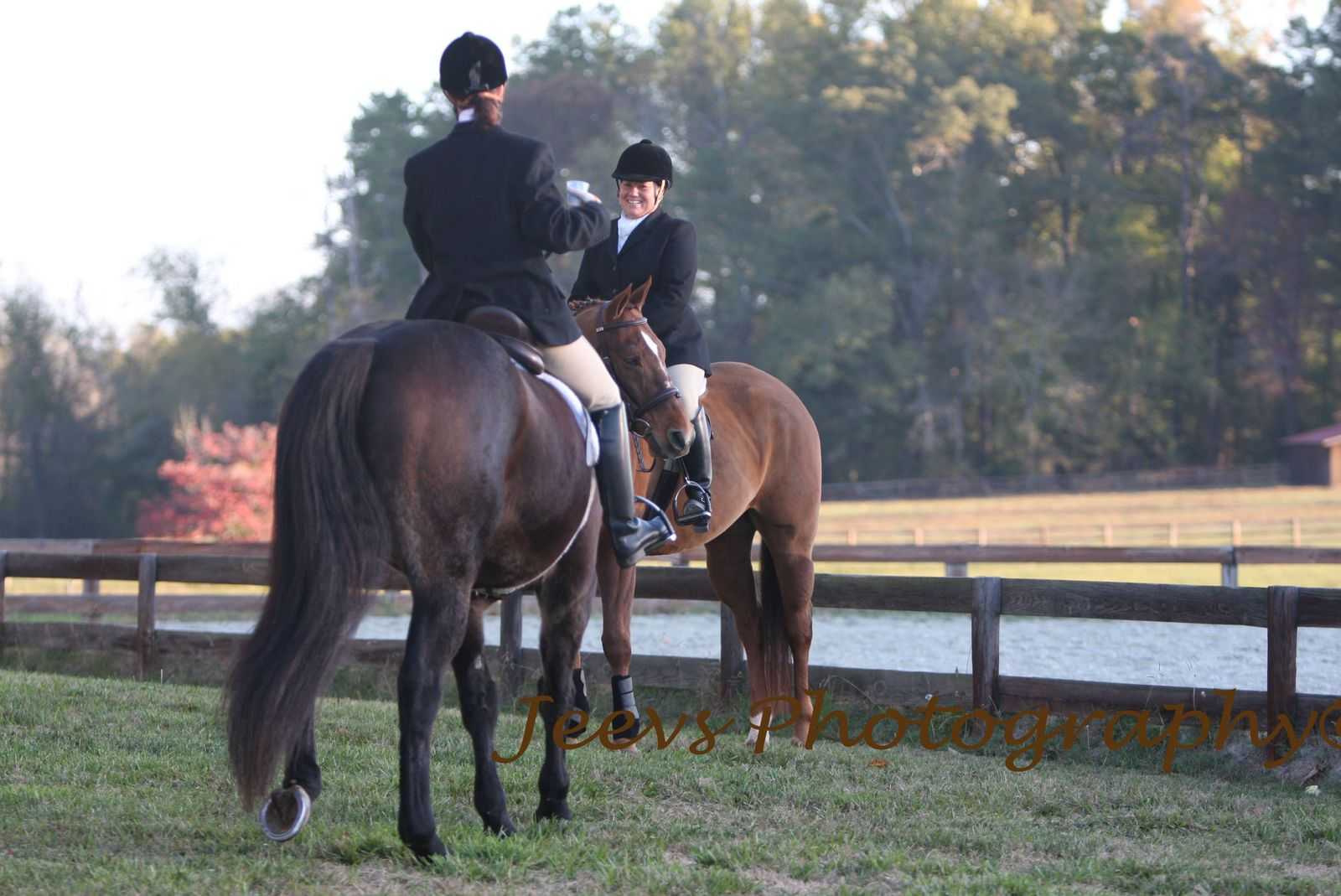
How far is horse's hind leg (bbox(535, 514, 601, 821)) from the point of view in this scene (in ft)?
17.7

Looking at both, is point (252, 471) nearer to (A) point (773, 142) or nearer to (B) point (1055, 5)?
(A) point (773, 142)

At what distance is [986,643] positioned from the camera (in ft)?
27.5

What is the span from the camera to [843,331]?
50.9m

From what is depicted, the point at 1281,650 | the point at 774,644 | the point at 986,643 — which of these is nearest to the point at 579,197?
the point at 774,644

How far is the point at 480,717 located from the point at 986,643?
4.05 metres

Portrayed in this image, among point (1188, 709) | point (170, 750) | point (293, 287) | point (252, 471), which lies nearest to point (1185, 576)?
point (1188, 709)

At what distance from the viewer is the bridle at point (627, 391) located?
6.21 m

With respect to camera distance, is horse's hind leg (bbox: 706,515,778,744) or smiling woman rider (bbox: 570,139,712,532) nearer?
smiling woman rider (bbox: 570,139,712,532)

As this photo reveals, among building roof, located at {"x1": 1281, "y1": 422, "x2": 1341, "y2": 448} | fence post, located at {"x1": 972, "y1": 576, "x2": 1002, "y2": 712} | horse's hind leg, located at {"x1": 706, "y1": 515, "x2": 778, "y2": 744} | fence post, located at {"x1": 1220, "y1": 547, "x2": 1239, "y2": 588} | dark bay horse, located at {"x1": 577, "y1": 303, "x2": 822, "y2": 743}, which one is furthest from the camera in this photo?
building roof, located at {"x1": 1281, "y1": 422, "x2": 1341, "y2": 448}

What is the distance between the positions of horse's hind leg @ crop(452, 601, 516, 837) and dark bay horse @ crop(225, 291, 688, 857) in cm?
32

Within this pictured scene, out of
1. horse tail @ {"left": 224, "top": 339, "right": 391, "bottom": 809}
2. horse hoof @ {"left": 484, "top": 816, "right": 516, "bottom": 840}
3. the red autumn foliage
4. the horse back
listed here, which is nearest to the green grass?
horse hoof @ {"left": 484, "top": 816, "right": 516, "bottom": 840}

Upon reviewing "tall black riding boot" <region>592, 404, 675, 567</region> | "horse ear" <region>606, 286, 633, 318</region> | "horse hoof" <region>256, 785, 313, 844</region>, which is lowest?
"horse hoof" <region>256, 785, 313, 844</region>

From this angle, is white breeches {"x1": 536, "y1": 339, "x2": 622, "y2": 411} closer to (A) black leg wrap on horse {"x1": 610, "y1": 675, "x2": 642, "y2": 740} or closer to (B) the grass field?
(A) black leg wrap on horse {"x1": 610, "y1": 675, "x2": 642, "y2": 740}

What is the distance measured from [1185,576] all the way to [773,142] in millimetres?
36120
